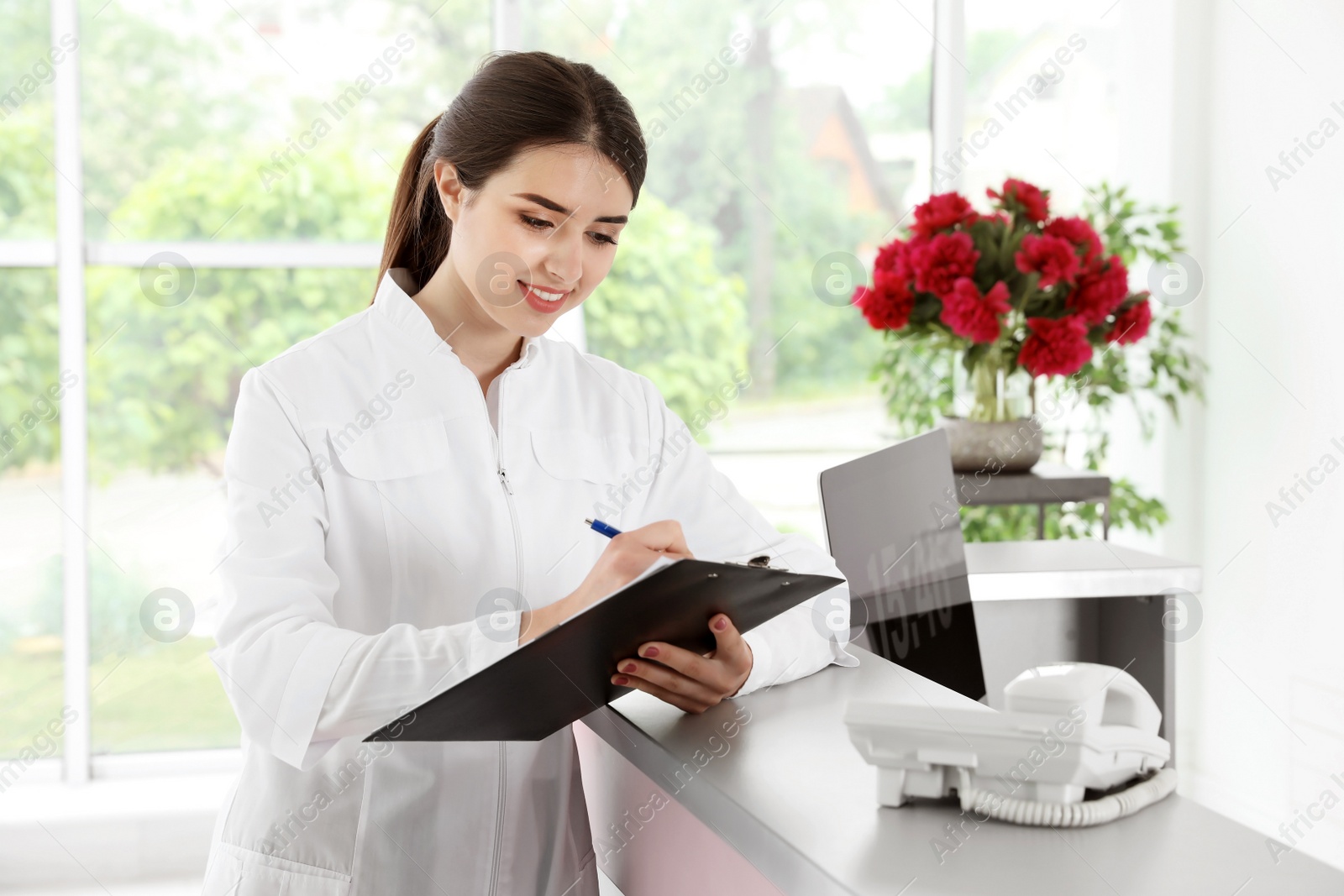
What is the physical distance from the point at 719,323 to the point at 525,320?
2.12 m

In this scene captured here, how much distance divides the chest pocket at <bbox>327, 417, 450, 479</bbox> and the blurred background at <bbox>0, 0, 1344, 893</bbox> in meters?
1.72

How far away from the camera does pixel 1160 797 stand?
796 mm

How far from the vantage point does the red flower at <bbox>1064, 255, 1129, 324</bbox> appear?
2387mm

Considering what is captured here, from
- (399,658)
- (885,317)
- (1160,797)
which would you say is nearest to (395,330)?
(399,658)

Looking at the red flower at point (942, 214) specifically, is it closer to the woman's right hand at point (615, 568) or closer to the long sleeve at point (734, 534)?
the long sleeve at point (734, 534)

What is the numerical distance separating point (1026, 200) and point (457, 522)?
1.69m

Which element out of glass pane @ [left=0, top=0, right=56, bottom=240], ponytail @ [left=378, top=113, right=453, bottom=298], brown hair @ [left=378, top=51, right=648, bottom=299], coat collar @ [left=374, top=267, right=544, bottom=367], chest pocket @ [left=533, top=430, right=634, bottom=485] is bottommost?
chest pocket @ [left=533, top=430, right=634, bottom=485]

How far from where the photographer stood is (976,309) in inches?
91.0

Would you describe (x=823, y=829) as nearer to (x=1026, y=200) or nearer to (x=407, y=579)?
(x=407, y=579)

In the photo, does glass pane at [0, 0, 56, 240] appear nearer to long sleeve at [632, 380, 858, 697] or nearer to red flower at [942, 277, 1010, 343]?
long sleeve at [632, 380, 858, 697]

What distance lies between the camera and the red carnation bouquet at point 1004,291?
234 centimetres

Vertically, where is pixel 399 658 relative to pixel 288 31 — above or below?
below

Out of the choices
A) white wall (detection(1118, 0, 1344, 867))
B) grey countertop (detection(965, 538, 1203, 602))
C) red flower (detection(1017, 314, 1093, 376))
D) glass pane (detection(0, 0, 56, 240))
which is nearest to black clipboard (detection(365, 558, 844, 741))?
grey countertop (detection(965, 538, 1203, 602))

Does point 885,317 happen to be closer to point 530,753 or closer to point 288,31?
point 530,753
